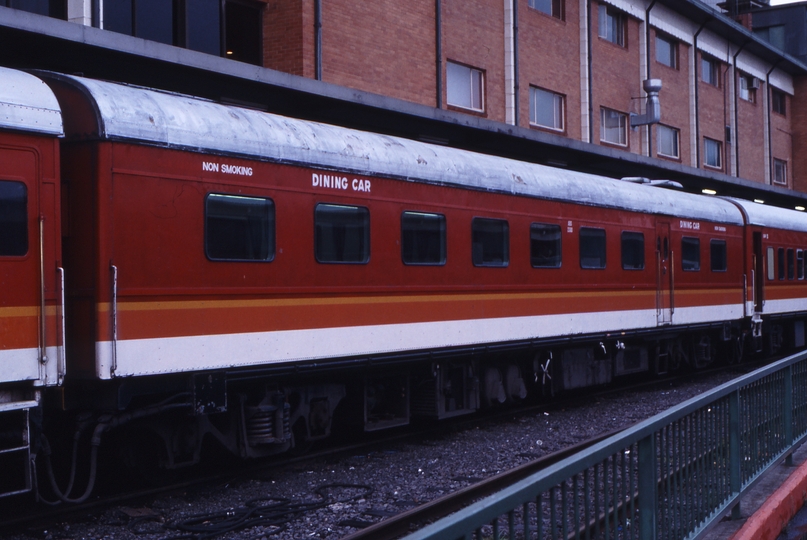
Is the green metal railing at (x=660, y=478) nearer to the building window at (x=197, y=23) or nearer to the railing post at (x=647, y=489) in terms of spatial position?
the railing post at (x=647, y=489)

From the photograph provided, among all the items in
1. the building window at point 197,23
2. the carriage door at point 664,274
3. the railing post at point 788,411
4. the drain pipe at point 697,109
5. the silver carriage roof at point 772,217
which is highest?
the drain pipe at point 697,109

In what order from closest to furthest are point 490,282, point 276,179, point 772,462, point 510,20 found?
point 772,462 < point 276,179 < point 490,282 < point 510,20

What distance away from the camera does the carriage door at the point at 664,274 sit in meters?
16.5

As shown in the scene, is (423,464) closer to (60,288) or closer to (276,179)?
(276,179)

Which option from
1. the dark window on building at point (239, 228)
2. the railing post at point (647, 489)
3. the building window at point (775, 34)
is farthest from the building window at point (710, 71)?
the railing post at point (647, 489)

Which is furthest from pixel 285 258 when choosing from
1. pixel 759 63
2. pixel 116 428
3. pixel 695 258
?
pixel 759 63

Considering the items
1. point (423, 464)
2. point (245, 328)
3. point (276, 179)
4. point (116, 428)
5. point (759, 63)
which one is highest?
point (759, 63)

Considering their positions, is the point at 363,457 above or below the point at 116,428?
below

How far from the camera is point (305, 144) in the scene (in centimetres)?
959

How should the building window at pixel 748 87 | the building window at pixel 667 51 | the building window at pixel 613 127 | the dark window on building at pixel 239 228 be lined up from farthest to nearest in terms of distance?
the building window at pixel 748 87
the building window at pixel 667 51
the building window at pixel 613 127
the dark window on building at pixel 239 228

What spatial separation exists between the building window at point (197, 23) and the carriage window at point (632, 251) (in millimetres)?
7106

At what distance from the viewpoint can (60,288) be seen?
7.41 m

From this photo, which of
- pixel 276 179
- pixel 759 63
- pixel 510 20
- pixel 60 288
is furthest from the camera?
pixel 759 63

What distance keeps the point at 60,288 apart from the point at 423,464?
14.3 ft
